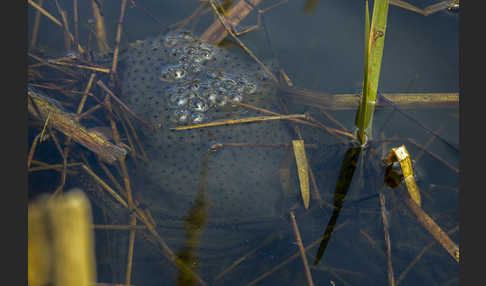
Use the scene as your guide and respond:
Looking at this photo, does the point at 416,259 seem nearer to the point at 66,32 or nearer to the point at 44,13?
the point at 66,32

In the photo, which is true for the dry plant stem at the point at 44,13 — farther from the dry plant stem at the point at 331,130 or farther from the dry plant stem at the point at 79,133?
the dry plant stem at the point at 331,130

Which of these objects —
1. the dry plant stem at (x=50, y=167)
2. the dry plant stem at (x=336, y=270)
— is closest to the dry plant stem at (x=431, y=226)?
the dry plant stem at (x=336, y=270)

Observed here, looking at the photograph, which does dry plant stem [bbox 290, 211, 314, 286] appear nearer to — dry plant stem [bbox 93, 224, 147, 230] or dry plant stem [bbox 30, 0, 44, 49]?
dry plant stem [bbox 93, 224, 147, 230]

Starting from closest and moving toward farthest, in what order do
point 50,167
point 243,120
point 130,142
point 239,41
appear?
point 50,167 < point 130,142 < point 243,120 < point 239,41

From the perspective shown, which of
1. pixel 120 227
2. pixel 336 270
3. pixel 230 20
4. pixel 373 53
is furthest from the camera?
pixel 230 20

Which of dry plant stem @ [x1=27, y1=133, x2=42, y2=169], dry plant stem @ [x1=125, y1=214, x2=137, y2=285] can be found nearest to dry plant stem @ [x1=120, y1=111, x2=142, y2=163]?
dry plant stem @ [x1=125, y1=214, x2=137, y2=285]

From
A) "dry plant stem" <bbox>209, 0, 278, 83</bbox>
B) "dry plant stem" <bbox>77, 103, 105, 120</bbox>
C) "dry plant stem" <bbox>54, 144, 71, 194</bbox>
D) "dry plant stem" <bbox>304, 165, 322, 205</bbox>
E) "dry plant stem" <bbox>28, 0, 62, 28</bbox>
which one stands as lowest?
"dry plant stem" <bbox>304, 165, 322, 205</bbox>

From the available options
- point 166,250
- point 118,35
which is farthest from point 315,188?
point 118,35
